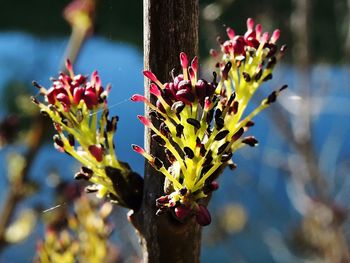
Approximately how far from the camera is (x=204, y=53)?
21.1 ft

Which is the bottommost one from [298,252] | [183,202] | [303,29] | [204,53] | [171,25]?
[298,252]

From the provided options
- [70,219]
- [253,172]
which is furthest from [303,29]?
[253,172]

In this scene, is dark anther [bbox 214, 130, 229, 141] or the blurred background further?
the blurred background

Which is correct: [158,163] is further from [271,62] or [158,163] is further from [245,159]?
[245,159]

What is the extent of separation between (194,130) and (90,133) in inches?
4.6

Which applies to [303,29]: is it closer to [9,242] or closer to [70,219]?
[9,242]

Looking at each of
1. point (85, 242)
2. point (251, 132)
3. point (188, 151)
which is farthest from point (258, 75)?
point (251, 132)

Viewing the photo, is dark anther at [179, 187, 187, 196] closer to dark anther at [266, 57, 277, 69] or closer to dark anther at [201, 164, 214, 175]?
dark anther at [201, 164, 214, 175]

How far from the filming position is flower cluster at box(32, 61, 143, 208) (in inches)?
19.1

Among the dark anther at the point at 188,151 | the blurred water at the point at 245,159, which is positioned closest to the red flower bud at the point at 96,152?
the dark anther at the point at 188,151

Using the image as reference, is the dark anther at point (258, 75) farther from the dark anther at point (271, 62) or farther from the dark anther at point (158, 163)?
the dark anther at point (158, 163)

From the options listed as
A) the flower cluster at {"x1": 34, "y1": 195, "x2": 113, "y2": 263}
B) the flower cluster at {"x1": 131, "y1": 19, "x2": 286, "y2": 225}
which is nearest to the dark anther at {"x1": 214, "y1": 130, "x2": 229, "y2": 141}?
the flower cluster at {"x1": 131, "y1": 19, "x2": 286, "y2": 225}

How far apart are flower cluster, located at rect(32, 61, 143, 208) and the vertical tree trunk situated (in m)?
0.02

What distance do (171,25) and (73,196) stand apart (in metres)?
0.54
